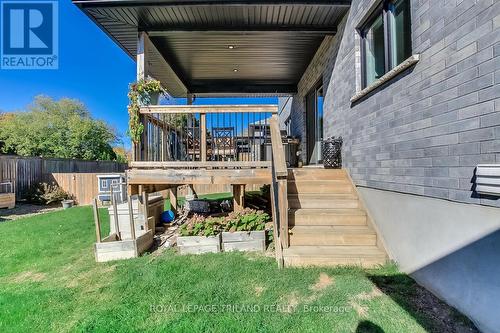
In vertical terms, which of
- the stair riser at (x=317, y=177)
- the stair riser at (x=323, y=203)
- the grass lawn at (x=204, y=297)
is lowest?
the grass lawn at (x=204, y=297)

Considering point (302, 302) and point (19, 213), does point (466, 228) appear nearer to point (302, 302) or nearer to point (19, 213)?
point (302, 302)

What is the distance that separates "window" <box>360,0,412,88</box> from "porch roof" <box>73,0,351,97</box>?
0.95 m

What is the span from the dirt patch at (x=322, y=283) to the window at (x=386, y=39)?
2.72 metres

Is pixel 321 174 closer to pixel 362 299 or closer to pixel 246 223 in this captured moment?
pixel 246 223

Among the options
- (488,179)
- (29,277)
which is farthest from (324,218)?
(29,277)

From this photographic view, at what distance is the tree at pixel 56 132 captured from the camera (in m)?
19.8

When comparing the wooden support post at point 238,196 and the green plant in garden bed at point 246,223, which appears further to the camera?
the wooden support post at point 238,196

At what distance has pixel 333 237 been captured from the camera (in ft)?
11.4

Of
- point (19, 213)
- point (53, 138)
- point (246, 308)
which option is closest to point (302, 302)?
point (246, 308)

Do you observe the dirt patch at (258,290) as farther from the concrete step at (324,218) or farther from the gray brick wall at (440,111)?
the gray brick wall at (440,111)

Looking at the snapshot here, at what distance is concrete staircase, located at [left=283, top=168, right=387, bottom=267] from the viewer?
10.4 feet

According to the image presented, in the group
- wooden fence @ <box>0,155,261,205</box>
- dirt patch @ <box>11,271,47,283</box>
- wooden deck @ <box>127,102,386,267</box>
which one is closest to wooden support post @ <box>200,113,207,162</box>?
wooden deck @ <box>127,102,386,267</box>

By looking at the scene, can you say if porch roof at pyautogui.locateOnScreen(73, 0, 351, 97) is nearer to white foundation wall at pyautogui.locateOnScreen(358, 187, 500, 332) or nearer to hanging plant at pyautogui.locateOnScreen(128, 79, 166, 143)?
hanging plant at pyautogui.locateOnScreen(128, 79, 166, 143)

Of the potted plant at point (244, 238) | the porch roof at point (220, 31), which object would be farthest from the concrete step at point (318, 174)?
the porch roof at point (220, 31)
